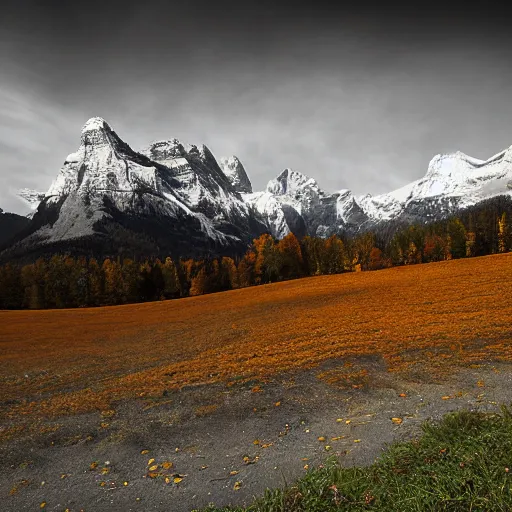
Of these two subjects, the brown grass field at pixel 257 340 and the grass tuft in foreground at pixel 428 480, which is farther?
the brown grass field at pixel 257 340

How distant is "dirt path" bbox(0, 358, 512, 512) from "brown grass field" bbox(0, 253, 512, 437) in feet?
5.73

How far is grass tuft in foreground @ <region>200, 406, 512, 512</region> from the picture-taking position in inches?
180

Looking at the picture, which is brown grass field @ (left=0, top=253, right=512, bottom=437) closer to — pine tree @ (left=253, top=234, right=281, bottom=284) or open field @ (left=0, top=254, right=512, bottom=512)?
open field @ (left=0, top=254, right=512, bottom=512)

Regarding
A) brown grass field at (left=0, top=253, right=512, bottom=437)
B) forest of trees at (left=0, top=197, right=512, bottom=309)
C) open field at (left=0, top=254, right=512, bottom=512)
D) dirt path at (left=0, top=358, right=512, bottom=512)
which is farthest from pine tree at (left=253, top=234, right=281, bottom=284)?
dirt path at (left=0, top=358, right=512, bottom=512)

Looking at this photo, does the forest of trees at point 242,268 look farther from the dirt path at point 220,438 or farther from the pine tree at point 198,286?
the dirt path at point 220,438

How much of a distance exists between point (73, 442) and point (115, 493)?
4.29 m

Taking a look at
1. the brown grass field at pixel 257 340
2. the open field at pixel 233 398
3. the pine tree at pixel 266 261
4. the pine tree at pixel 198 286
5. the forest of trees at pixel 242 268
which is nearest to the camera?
the open field at pixel 233 398

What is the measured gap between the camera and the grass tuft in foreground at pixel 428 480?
4.58 metres

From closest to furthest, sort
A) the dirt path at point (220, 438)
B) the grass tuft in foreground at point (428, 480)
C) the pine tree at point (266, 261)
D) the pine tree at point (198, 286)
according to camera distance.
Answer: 1. the grass tuft in foreground at point (428, 480)
2. the dirt path at point (220, 438)
3. the pine tree at point (266, 261)
4. the pine tree at point (198, 286)

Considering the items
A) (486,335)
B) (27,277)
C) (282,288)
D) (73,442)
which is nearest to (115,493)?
(73,442)

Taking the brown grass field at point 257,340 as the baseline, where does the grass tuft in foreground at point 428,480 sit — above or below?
above

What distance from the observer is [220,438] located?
9.95m

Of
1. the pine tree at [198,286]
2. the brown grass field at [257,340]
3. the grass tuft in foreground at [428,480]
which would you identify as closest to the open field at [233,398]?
the brown grass field at [257,340]

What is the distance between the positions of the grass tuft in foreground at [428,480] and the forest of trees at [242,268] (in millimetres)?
77711
